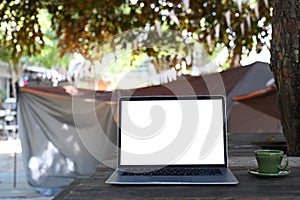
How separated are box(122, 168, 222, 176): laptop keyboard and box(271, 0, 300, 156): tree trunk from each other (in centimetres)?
83

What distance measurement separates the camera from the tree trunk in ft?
6.93

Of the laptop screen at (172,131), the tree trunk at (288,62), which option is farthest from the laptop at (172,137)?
the tree trunk at (288,62)

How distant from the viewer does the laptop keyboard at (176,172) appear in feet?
4.61

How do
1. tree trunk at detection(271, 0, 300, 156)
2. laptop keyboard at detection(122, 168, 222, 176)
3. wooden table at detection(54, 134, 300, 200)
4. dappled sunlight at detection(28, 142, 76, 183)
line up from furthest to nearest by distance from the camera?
dappled sunlight at detection(28, 142, 76, 183) < tree trunk at detection(271, 0, 300, 156) < laptop keyboard at detection(122, 168, 222, 176) < wooden table at detection(54, 134, 300, 200)

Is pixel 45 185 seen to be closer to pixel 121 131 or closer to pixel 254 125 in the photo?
pixel 254 125

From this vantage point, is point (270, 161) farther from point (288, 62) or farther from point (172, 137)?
point (288, 62)

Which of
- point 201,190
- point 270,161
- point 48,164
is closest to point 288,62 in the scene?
point 270,161

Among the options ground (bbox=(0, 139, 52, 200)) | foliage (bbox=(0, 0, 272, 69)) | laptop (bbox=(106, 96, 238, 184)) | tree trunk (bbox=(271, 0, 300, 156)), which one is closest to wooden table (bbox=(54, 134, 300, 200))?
laptop (bbox=(106, 96, 238, 184))

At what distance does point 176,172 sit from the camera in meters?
1.43

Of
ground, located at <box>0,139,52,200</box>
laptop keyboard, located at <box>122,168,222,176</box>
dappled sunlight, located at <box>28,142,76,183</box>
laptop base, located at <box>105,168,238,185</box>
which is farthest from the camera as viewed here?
dappled sunlight, located at <box>28,142,76,183</box>

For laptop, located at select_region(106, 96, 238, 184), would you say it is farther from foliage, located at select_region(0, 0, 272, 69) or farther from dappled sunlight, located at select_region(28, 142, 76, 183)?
dappled sunlight, located at select_region(28, 142, 76, 183)

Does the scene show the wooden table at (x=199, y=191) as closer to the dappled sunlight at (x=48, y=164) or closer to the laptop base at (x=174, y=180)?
the laptop base at (x=174, y=180)

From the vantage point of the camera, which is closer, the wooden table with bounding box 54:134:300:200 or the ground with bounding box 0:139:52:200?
the wooden table with bounding box 54:134:300:200

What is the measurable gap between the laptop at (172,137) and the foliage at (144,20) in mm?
3369
